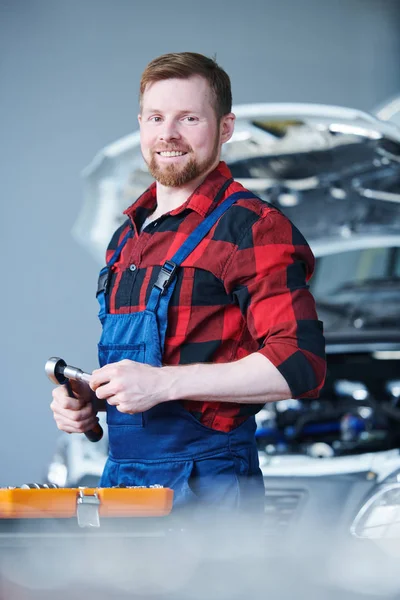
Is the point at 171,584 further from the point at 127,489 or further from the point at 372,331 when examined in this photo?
the point at 372,331

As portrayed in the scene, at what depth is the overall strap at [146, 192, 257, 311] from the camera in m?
1.13

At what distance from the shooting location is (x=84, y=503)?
846mm

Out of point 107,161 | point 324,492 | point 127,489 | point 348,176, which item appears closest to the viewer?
point 127,489

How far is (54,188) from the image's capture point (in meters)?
4.36

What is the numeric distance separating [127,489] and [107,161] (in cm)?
181

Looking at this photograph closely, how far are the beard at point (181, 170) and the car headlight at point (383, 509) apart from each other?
3.33 ft

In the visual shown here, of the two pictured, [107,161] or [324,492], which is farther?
[107,161]

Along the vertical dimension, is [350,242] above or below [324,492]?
above

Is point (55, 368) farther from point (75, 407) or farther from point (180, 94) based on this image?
point (180, 94)

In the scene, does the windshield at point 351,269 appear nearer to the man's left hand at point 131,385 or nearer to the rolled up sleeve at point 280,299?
the rolled up sleeve at point 280,299

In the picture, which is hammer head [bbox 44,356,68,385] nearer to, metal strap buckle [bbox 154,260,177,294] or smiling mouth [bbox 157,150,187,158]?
metal strap buckle [bbox 154,260,177,294]

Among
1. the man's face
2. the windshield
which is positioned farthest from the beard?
the windshield

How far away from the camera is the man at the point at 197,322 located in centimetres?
104

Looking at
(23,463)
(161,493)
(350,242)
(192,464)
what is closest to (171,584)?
(161,493)
